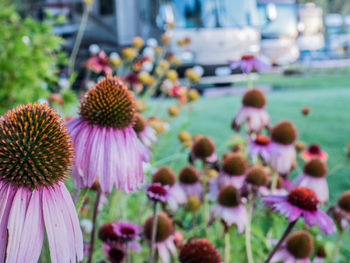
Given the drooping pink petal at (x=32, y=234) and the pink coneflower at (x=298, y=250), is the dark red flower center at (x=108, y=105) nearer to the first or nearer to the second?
the drooping pink petal at (x=32, y=234)

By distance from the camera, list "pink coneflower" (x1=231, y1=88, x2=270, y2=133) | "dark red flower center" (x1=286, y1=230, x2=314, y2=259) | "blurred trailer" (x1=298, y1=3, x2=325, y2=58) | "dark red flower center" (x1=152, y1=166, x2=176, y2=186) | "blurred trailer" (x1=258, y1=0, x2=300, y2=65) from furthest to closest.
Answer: "blurred trailer" (x1=298, y1=3, x2=325, y2=58), "blurred trailer" (x1=258, y1=0, x2=300, y2=65), "pink coneflower" (x1=231, y1=88, x2=270, y2=133), "dark red flower center" (x1=152, y1=166, x2=176, y2=186), "dark red flower center" (x1=286, y1=230, x2=314, y2=259)

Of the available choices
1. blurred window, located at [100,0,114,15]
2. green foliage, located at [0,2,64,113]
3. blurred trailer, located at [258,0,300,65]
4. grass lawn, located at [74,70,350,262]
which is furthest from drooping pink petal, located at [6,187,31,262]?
blurred trailer, located at [258,0,300,65]

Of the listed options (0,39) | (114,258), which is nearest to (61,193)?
(114,258)

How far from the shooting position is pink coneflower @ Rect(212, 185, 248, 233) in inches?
34.8

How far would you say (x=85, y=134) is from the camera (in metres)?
0.53

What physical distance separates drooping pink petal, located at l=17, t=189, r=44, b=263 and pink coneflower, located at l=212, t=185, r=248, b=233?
572mm

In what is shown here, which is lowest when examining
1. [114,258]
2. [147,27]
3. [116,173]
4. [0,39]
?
[114,258]

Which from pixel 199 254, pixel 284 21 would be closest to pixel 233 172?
pixel 199 254

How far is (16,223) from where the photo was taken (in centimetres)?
34

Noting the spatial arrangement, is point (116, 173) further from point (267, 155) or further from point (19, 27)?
point (19, 27)

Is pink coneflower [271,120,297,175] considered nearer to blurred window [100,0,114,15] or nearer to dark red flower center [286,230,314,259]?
dark red flower center [286,230,314,259]

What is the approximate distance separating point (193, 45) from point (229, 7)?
0.74 metres

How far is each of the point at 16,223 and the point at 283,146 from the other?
0.95 m

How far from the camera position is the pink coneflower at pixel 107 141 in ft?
1.61
